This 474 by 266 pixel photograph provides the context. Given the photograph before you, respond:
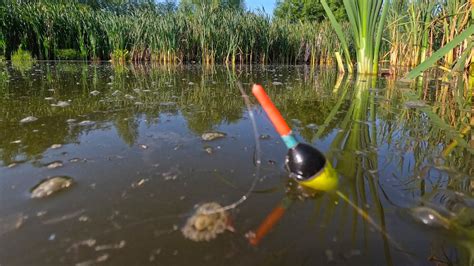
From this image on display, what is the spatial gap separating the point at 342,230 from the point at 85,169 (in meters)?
0.77

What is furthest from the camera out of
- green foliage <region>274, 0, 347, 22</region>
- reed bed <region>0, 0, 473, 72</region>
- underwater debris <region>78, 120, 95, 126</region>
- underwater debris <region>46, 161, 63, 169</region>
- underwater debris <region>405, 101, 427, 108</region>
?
green foliage <region>274, 0, 347, 22</region>

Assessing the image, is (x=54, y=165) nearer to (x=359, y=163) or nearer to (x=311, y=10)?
(x=359, y=163)

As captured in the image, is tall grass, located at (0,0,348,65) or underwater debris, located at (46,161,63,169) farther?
tall grass, located at (0,0,348,65)

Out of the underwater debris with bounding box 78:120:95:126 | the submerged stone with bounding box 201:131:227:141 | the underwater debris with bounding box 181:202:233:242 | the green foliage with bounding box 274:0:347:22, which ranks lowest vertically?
the underwater debris with bounding box 181:202:233:242

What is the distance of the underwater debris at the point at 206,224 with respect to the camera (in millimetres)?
675

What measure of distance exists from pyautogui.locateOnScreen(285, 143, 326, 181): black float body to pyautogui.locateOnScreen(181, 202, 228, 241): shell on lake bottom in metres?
0.23

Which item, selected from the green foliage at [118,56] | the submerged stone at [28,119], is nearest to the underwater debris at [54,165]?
the submerged stone at [28,119]

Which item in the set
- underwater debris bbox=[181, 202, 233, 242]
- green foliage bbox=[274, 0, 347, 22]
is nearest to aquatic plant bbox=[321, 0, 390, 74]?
underwater debris bbox=[181, 202, 233, 242]

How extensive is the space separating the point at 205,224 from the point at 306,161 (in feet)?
0.98

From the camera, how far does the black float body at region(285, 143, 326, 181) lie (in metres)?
0.81

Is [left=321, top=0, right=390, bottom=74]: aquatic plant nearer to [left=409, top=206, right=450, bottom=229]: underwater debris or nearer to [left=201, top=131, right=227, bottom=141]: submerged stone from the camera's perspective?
[left=201, top=131, right=227, bottom=141]: submerged stone

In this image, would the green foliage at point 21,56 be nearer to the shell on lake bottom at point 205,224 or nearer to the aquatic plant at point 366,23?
the aquatic plant at point 366,23

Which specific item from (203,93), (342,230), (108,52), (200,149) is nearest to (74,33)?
(108,52)

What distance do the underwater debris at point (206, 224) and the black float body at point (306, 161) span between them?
231mm
